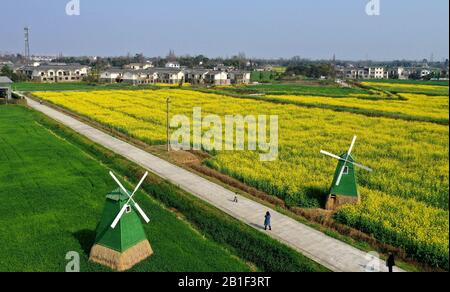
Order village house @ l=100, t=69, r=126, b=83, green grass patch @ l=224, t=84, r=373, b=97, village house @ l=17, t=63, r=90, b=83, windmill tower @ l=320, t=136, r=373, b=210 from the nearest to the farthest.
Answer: windmill tower @ l=320, t=136, r=373, b=210, green grass patch @ l=224, t=84, r=373, b=97, village house @ l=100, t=69, r=126, b=83, village house @ l=17, t=63, r=90, b=83

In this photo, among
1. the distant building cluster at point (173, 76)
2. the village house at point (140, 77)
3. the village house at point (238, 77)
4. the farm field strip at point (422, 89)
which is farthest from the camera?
the village house at point (238, 77)

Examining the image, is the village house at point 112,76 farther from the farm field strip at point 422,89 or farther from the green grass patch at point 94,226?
the green grass patch at point 94,226

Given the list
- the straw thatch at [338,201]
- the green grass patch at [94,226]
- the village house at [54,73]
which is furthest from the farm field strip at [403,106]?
the village house at [54,73]

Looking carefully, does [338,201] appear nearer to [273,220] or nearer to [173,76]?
[273,220]

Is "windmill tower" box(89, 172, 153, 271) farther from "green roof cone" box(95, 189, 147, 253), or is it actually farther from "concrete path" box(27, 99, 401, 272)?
"concrete path" box(27, 99, 401, 272)

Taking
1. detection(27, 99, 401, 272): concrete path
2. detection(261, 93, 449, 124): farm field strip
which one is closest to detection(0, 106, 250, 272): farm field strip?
detection(27, 99, 401, 272): concrete path
